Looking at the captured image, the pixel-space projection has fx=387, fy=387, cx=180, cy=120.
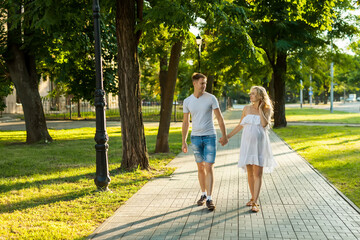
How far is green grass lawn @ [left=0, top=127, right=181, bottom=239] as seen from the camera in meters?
5.31

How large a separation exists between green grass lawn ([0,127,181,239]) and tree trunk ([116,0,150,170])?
47 cm

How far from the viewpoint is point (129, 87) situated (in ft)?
29.5

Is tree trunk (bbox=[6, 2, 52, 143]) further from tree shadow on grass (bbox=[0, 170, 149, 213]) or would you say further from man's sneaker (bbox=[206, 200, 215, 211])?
man's sneaker (bbox=[206, 200, 215, 211])

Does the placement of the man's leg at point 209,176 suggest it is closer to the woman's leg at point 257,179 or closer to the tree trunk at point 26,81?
the woman's leg at point 257,179

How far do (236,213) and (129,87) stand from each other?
14.4ft

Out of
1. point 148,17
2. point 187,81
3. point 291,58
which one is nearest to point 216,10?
point 148,17

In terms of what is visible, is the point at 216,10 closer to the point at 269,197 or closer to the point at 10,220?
the point at 269,197

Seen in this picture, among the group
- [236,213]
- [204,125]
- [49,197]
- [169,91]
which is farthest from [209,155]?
[169,91]

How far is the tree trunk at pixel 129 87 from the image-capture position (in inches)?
350

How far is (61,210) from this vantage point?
6.13 m

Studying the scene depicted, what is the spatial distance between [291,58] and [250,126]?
57.1 ft

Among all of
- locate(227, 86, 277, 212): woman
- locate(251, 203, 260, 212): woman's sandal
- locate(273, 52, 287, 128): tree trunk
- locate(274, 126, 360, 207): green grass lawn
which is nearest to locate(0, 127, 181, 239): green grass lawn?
locate(251, 203, 260, 212): woman's sandal

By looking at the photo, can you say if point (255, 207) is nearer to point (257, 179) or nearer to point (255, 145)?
point (257, 179)

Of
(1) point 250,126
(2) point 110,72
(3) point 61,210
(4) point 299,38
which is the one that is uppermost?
(4) point 299,38
